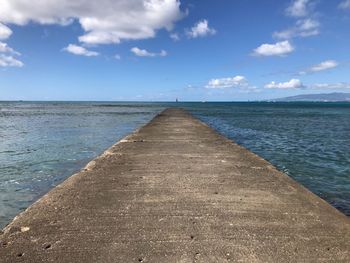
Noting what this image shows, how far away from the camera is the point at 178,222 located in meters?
3.90

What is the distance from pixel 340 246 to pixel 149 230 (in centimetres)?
187

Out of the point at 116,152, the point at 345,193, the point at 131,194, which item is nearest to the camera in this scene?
the point at 131,194

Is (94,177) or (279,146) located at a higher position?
(94,177)

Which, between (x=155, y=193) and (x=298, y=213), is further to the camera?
(x=155, y=193)

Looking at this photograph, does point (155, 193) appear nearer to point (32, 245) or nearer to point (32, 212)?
point (32, 212)

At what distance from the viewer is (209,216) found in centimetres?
409

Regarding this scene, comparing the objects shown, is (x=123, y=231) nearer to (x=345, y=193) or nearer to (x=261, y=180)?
(x=261, y=180)

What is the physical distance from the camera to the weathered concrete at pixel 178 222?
3.18 metres

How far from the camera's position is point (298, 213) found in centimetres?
427

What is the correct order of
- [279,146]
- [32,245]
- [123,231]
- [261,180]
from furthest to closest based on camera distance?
[279,146]
[261,180]
[123,231]
[32,245]

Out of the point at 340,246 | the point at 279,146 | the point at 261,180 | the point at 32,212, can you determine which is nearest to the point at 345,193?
the point at 261,180

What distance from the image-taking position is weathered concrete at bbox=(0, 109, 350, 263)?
3.18 meters

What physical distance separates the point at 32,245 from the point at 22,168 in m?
6.70

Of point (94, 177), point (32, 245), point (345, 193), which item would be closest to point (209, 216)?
point (32, 245)
